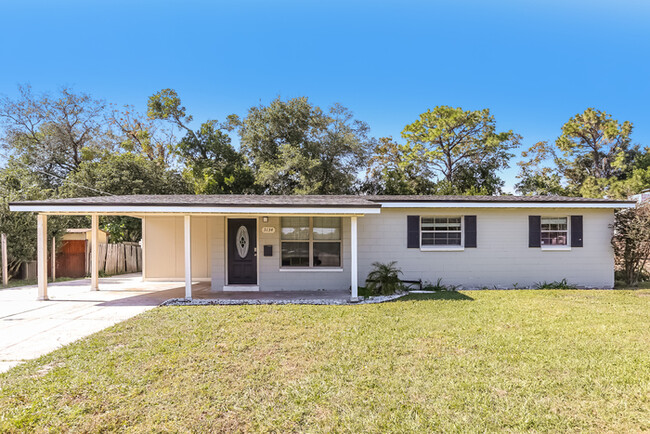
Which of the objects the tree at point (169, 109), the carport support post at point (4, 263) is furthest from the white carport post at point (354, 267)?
the tree at point (169, 109)

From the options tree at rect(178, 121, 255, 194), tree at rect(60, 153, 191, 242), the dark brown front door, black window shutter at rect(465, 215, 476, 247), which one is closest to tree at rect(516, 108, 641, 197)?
black window shutter at rect(465, 215, 476, 247)

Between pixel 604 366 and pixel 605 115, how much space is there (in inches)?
1153

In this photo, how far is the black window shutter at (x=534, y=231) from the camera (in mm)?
10625

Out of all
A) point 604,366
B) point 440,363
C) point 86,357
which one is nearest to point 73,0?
point 86,357

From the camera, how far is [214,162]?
23.1 metres

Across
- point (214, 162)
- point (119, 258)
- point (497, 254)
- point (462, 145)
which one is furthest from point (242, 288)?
point (462, 145)

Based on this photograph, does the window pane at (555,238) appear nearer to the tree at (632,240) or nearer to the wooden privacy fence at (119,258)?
the tree at (632,240)

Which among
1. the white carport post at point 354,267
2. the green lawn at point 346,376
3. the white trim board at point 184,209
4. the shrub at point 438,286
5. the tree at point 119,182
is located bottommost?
the shrub at point 438,286

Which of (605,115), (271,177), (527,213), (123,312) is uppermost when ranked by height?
(605,115)

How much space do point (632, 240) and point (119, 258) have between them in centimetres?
1920

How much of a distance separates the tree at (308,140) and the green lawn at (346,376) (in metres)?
16.5

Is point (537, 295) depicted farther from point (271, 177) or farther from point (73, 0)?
point (73, 0)

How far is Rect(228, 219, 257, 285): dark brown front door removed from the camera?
10289 millimetres

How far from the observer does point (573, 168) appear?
1077 inches
